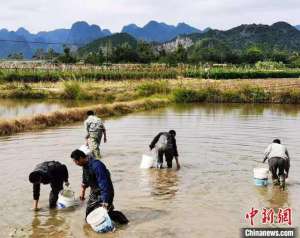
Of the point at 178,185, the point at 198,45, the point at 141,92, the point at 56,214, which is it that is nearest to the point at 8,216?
the point at 56,214

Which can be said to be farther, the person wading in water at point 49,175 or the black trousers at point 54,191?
the black trousers at point 54,191

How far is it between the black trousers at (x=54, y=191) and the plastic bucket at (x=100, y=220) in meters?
1.37

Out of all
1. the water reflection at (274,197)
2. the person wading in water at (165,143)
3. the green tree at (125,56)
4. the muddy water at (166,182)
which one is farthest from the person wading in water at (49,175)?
the green tree at (125,56)

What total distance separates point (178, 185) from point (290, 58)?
106053 millimetres

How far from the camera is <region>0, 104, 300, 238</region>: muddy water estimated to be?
912 cm

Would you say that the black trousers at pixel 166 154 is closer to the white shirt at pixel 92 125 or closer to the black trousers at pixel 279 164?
the white shirt at pixel 92 125

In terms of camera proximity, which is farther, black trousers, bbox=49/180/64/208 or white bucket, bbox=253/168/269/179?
white bucket, bbox=253/168/269/179

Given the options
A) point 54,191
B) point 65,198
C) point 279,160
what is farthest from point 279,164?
point 54,191

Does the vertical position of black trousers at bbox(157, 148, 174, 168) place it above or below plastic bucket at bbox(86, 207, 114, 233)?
above

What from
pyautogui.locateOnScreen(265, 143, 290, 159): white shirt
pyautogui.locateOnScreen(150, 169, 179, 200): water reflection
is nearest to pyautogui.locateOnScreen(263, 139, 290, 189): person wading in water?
Answer: pyautogui.locateOnScreen(265, 143, 290, 159): white shirt

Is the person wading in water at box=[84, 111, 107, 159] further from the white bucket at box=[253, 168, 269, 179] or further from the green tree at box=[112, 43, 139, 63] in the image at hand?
the green tree at box=[112, 43, 139, 63]

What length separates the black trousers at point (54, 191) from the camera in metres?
9.72

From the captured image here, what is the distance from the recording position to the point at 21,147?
17.8 m

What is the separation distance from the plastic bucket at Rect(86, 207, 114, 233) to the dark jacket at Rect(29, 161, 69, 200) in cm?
129
